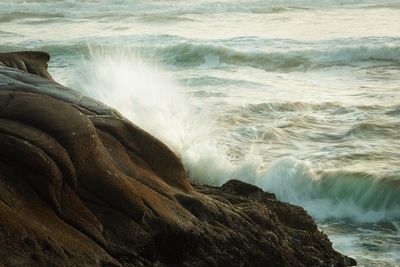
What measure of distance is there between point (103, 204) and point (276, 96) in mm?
9807

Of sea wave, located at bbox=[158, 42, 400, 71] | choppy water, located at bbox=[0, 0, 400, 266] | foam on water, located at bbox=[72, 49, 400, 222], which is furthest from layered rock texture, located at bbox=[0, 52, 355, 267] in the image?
sea wave, located at bbox=[158, 42, 400, 71]

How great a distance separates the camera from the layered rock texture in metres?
4.06

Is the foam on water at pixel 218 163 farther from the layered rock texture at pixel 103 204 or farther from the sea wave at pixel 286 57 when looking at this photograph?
the sea wave at pixel 286 57

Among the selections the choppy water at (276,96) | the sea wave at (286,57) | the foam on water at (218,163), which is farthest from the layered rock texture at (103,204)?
the sea wave at (286,57)

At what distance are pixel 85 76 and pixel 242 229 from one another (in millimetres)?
6721

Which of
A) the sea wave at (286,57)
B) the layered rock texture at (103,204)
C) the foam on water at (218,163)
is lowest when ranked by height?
the sea wave at (286,57)

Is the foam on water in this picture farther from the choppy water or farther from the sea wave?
the sea wave

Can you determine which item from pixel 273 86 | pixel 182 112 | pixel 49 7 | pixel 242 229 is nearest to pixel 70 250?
pixel 242 229

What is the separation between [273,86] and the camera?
15.5m

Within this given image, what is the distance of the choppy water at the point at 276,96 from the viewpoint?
8.26 meters

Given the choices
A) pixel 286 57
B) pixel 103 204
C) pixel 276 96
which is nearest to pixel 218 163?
pixel 103 204

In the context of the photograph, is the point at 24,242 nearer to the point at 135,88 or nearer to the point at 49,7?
the point at 135,88

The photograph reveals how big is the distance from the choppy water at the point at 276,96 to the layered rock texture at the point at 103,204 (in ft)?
4.94

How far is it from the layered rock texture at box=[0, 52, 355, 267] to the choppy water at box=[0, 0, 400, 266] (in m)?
1.51
